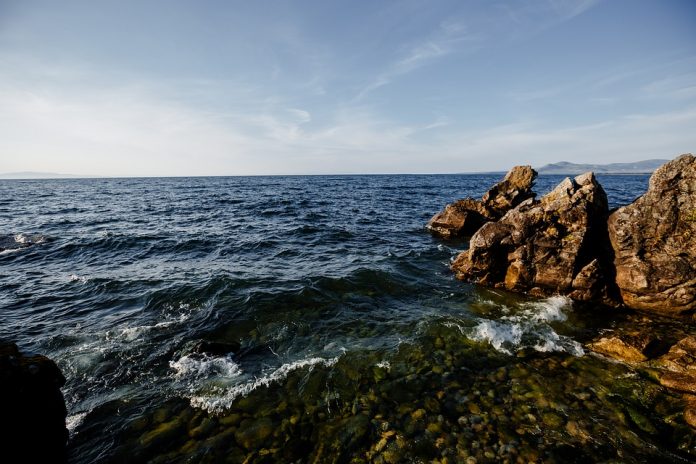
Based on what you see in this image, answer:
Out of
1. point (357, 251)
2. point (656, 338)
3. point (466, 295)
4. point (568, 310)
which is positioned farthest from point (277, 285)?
point (656, 338)

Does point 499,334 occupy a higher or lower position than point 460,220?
lower

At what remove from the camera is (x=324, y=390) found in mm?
7691

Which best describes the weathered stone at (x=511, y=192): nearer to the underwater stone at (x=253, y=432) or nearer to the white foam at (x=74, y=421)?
the underwater stone at (x=253, y=432)

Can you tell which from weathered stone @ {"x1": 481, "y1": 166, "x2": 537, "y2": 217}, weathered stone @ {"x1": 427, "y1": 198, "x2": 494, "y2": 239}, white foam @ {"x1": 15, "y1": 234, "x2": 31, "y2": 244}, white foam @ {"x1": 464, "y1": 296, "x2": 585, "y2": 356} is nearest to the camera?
white foam @ {"x1": 464, "y1": 296, "x2": 585, "y2": 356}

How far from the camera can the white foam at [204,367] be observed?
27.2 feet

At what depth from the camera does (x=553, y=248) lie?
13.0 meters

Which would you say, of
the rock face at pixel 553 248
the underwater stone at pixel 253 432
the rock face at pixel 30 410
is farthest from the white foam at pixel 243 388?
→ the rock face at pixel 553 248

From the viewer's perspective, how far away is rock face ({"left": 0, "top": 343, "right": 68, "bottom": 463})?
16.2 ft

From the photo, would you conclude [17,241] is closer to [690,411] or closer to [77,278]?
[77,278]

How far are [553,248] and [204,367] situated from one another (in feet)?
44.9

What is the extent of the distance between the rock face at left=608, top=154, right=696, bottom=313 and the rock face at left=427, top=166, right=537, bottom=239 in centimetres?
1196

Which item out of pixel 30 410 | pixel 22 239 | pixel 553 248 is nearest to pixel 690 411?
pixel 553 248

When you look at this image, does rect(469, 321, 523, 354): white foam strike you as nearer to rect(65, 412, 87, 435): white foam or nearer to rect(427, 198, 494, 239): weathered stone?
rect(65, 412, 87, 435): white foam

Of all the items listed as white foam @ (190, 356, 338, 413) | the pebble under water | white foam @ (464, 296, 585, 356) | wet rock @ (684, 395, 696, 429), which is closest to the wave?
the pebble under water
